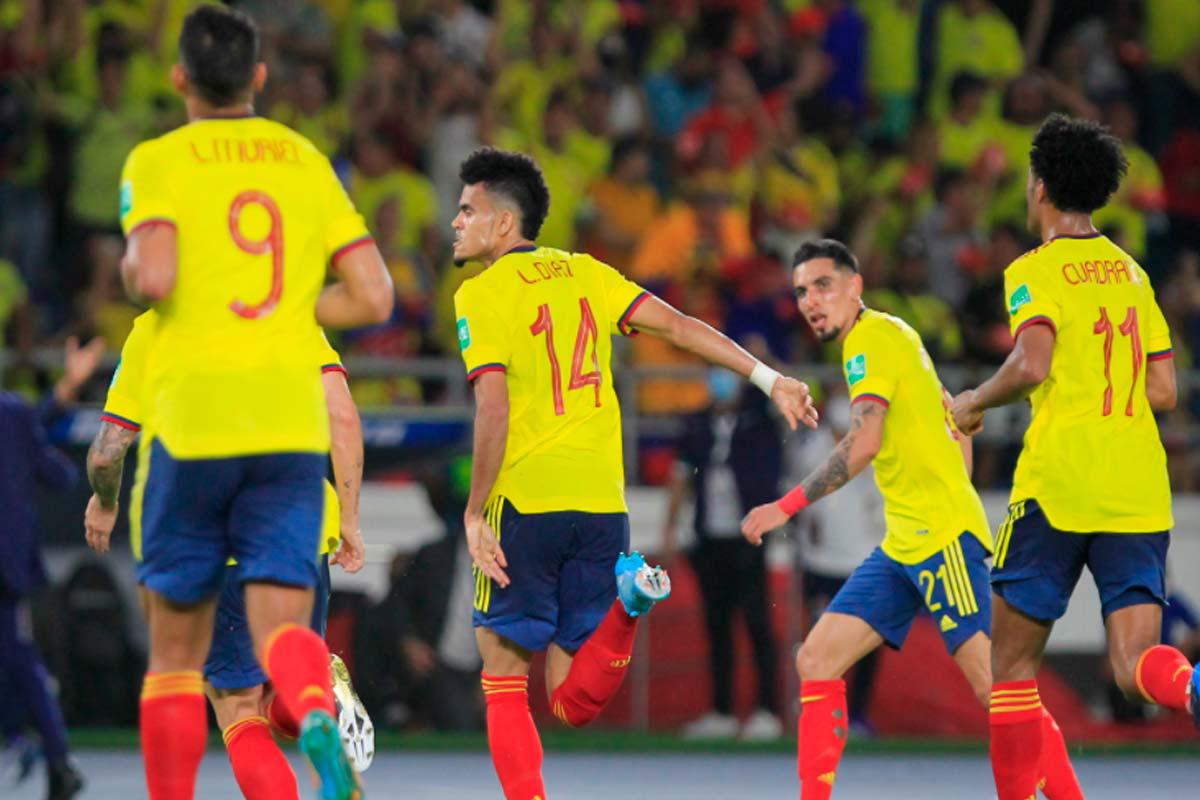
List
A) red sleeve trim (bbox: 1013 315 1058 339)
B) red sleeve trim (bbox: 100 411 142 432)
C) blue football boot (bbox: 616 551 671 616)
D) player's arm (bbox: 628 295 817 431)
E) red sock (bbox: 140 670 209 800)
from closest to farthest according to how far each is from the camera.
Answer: red sock (bbox: 140 670 209 800) → red sleeve trim (bbox: 100 411 142 432) → player's arm (bbox: 628 295 817 431) → red sleeve trim (bbox: 1013 315 1058 339) → blue football boot (bbox: 616 551 671 616)

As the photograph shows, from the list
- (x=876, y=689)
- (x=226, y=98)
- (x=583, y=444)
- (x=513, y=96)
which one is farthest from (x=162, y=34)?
(x=226, y=98)

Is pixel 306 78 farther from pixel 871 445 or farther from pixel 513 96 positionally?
pixel 871 445

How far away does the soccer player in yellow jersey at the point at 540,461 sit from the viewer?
26.2 ft

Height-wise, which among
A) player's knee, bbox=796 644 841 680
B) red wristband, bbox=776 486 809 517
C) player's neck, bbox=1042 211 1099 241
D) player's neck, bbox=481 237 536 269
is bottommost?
player's knee, bbox=796 644 841 680

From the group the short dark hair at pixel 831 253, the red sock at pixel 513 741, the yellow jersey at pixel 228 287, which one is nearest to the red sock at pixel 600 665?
the red sock at pixel 513 741

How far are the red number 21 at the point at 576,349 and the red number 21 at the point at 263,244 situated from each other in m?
2.18

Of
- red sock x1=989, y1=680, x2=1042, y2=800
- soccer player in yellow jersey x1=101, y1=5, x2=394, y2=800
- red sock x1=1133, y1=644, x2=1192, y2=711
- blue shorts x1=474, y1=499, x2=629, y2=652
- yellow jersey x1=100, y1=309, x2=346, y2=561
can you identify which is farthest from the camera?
blue shorts x1=474, y1=499, x2=629, y2=652

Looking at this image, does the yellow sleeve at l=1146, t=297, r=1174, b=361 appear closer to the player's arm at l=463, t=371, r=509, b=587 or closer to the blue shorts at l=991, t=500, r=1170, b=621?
the blue shorts at l=991, t=500, r=1170, b=621

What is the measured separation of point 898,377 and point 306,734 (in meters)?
3.73

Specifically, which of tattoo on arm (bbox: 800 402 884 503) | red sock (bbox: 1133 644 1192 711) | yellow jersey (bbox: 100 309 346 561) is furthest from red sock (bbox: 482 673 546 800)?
red sock (bbox: 1133 644 1192 711)

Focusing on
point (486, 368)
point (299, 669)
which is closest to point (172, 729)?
point (299, 669)

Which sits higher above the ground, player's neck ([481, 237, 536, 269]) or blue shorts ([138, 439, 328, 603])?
player's neck ([481, 237, 536, 269])

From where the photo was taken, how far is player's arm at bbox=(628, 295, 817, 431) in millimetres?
7660

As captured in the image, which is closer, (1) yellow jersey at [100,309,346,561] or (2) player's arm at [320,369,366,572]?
(1) yellow jersey at [100,309,346,561]
